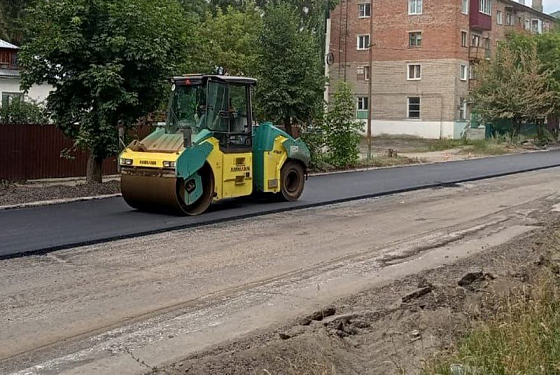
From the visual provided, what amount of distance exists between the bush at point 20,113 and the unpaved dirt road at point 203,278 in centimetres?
975

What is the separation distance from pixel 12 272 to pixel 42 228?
3304 millimetres

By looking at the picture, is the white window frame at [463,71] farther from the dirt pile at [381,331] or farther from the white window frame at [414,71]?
the dirt pile at [381,331]

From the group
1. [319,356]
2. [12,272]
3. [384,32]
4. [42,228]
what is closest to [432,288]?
[319,356]

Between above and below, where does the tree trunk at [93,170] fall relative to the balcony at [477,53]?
below

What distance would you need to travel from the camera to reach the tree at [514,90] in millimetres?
46000

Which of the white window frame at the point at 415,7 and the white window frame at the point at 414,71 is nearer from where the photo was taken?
the white window frame at the point at 415,7

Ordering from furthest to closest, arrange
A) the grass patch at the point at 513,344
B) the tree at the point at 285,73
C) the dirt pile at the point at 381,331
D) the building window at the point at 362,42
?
the building window at the point at 362,42, the tree at the point at 285,73, the dirt pile at the point at 381,331, the grass patch at the point at 513,344

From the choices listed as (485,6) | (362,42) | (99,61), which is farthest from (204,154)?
(485,6)

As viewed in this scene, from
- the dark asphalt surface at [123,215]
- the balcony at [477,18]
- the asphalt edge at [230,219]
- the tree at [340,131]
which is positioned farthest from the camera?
the balcony at [477,18]

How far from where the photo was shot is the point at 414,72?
55781 millimetres

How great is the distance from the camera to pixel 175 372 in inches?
233

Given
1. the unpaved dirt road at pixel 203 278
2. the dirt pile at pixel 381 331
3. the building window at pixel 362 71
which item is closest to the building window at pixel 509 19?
the building window at pixel 362 71

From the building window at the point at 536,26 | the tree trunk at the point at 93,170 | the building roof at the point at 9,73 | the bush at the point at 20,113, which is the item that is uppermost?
the building window at the point at 536,26

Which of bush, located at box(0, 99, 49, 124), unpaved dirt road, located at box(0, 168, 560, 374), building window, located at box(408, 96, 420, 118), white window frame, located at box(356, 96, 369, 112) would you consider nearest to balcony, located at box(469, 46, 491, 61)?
building window, located at box(408, 96, 420, 118)
